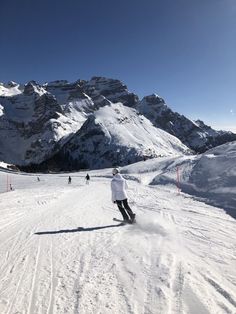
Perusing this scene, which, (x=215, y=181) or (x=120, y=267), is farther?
(x=215, y=181)

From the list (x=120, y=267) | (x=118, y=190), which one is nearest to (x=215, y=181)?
(x=118, y=190)

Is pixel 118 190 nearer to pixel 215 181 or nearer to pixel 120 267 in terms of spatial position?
pixel 120 267

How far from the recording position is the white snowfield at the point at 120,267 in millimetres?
5711

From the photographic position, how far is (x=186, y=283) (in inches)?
249

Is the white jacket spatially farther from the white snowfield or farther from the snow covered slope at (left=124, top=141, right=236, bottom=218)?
the snow covered slope at (left=124, top=141, right=236, bottom=218)

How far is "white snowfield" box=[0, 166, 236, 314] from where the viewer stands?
5711 millimetres

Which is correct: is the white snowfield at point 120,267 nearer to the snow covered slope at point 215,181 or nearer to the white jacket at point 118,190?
the white jacket at point 118,190

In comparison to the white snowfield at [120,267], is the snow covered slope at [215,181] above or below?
above

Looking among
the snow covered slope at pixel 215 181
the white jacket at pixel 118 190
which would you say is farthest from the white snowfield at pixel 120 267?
the snow covered slope at pixel 215 181

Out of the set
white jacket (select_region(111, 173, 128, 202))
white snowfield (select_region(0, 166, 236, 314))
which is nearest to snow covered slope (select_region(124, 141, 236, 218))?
white jacket (select_region(111, 173, 128, 202))

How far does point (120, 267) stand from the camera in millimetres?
7352

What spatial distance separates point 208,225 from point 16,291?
22.6ft

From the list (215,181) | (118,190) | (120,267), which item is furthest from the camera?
(215,181)

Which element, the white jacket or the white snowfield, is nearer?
the white snowfield
